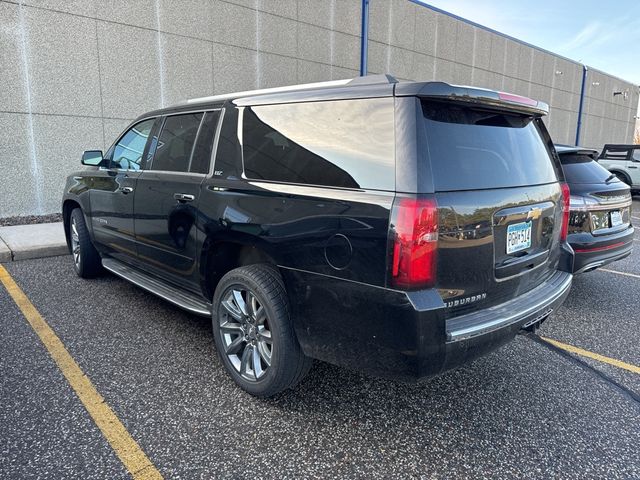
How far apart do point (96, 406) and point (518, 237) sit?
265 cm

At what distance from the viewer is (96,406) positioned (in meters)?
2.82

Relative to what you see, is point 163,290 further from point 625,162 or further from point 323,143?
point 625,162

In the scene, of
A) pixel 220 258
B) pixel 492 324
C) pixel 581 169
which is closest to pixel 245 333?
pixel 220 258

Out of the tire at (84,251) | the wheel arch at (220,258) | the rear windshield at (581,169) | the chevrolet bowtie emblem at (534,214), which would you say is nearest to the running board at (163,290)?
the wheel arch at (220,258)

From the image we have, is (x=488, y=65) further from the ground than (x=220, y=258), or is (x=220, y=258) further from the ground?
(x=488, y=65)

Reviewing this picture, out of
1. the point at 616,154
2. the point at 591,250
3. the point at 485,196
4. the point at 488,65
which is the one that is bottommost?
the point at 591,250

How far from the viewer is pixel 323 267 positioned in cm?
245

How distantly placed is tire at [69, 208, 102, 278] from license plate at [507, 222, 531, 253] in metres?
4.33

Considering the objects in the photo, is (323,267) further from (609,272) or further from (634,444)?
(609,272)

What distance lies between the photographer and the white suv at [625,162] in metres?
15.4

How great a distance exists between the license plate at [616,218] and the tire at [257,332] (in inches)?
149

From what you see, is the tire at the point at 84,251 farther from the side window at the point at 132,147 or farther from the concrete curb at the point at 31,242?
the concrete curb at the point at 31,242

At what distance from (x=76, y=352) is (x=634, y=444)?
3.66 metres

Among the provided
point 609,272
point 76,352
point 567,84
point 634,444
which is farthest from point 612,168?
point 76,352
